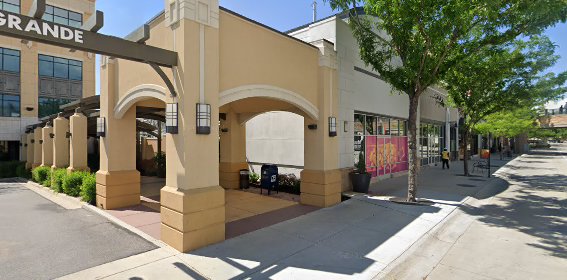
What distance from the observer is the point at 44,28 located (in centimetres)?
477

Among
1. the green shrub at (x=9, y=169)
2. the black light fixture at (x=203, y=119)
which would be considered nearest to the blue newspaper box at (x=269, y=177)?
the black light fixture at (x=203, y=119)

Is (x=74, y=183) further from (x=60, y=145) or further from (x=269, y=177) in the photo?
(x=269, y=177)

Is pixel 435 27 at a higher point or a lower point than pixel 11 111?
higher

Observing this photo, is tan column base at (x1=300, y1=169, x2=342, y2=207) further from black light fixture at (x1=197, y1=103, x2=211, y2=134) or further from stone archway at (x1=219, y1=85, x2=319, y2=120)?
black light fixture at (x1=197, y1=103, x2=211, y2=134)

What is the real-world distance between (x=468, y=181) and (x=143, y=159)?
2038cm

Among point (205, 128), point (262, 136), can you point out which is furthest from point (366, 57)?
point (205, 128)

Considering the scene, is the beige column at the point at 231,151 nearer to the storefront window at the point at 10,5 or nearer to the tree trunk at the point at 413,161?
the tree trunk at the point at 413,161

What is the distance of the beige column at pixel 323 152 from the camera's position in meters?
10.1

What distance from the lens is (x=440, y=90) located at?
2462 cm

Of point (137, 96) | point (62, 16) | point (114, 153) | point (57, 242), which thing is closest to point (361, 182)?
point (137, 96)

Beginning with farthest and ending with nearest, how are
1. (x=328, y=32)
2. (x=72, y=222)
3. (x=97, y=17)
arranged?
(x=328, y=32), (x=72, y=222), (x=97, y=17)

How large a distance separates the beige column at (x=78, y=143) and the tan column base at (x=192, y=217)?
8163 millimetres

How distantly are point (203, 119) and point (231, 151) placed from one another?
7278 millimetres

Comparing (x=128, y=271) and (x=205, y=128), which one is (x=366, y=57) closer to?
(x=205, y=128)
